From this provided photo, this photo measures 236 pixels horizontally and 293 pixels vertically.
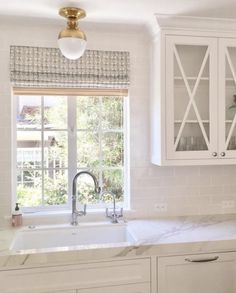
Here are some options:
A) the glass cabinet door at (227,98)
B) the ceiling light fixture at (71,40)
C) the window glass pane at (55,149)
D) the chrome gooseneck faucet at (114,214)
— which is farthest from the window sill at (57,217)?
the ceiling light fixture at (71,40)

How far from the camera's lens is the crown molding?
2.21 m

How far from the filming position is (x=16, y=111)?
8.00 feet

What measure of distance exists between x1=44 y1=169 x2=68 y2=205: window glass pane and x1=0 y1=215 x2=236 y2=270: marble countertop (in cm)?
40

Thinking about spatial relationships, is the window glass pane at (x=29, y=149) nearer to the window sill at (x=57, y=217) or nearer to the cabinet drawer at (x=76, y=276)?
the window sill at (x=57, y=217)

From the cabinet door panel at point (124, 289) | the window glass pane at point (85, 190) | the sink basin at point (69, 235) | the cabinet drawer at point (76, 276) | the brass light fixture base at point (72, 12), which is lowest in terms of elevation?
the cabinet door panel at point (124, 289)

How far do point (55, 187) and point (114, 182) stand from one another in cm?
47

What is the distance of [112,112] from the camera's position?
8.55 feet

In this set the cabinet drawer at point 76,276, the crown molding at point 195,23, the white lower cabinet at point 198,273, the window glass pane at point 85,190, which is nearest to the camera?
the cabinet drawer at point 76,276

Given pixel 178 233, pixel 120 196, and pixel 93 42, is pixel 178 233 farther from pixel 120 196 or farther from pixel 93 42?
pixel 93 42

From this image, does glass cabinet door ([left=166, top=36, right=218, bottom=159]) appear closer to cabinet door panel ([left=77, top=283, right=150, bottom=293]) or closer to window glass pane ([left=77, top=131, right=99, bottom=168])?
window glass pane ([left=77, top=131, right=99, bottom=168])

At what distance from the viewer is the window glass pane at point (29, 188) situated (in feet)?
8.16

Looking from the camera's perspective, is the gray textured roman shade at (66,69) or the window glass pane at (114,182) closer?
the gray textured roman shade at (66,69)

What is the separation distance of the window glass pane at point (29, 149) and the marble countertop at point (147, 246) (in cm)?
52

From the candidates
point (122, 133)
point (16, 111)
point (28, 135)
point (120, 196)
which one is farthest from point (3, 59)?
point (120, 196)
